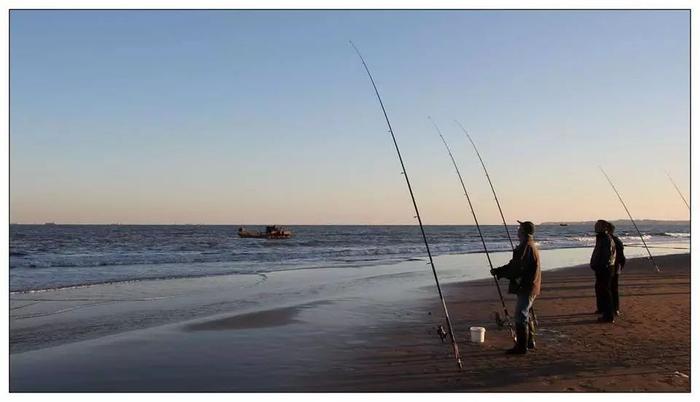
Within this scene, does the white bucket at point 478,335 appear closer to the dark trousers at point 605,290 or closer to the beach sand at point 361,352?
the beach sand at point 361,352

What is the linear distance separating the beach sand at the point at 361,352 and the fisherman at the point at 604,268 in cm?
26

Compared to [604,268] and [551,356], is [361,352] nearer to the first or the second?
[551,356]

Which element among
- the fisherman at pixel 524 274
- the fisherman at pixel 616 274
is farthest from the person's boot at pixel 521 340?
the fisherman at pixel 616 274

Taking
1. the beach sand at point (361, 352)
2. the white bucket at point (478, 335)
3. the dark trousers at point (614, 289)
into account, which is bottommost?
the beach sand at point (361, 352)

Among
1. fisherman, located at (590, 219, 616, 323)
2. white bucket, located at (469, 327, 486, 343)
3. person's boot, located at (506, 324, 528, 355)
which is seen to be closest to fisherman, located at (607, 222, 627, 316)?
fisherman, located at (590, 219, 616, 323)

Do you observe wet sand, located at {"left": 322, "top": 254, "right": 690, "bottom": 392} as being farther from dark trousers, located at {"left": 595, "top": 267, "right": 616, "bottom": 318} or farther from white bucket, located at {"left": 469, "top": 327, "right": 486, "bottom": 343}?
dark trousers, located at {"left": 595, "top": 267, "right": 616, "bottom": 318}

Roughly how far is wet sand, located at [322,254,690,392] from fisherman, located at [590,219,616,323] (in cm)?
22

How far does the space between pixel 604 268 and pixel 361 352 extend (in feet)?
12.9

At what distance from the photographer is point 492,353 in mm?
6469

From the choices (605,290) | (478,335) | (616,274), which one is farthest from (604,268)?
(478,335)

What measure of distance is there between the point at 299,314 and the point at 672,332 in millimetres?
5487

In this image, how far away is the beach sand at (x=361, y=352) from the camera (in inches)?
215

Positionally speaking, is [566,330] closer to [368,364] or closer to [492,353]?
[492,353]

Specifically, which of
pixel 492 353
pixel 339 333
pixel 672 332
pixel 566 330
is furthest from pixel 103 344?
pixel 672 332
